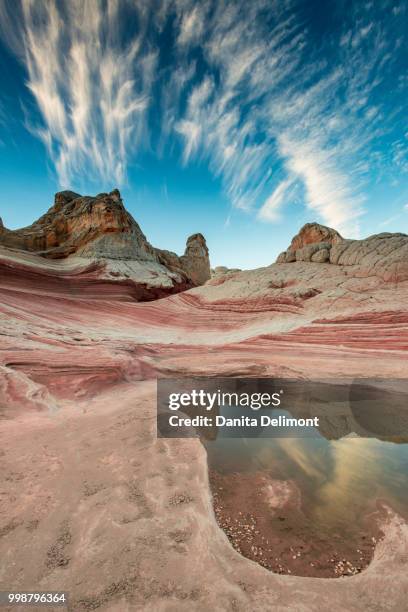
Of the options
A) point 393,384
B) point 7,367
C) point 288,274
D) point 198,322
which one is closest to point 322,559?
point 393,384

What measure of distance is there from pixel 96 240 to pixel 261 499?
2411 cm

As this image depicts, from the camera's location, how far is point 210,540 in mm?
2578

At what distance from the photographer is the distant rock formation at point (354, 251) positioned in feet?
43.7

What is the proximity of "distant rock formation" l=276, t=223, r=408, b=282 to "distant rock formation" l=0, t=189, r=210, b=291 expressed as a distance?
1087cm

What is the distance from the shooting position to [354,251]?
16.3m

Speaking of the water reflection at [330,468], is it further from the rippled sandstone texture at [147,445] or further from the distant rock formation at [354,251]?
the distant rock formation at [354,251]

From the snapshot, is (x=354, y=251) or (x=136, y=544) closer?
(x=136, y=544)

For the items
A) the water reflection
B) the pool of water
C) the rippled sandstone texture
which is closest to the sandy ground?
the rippled sandstone texture

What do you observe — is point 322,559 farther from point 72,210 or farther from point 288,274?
point 72,210

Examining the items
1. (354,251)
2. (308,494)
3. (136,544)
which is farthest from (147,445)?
(354,251)

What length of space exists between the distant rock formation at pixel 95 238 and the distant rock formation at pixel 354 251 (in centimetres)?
1087

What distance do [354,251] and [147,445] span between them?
54.2 ft

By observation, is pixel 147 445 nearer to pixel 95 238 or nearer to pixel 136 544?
pixel 136 544

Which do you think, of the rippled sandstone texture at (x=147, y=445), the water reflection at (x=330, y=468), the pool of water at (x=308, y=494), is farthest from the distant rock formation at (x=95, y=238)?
the pool of water at (x=308, y=494)
